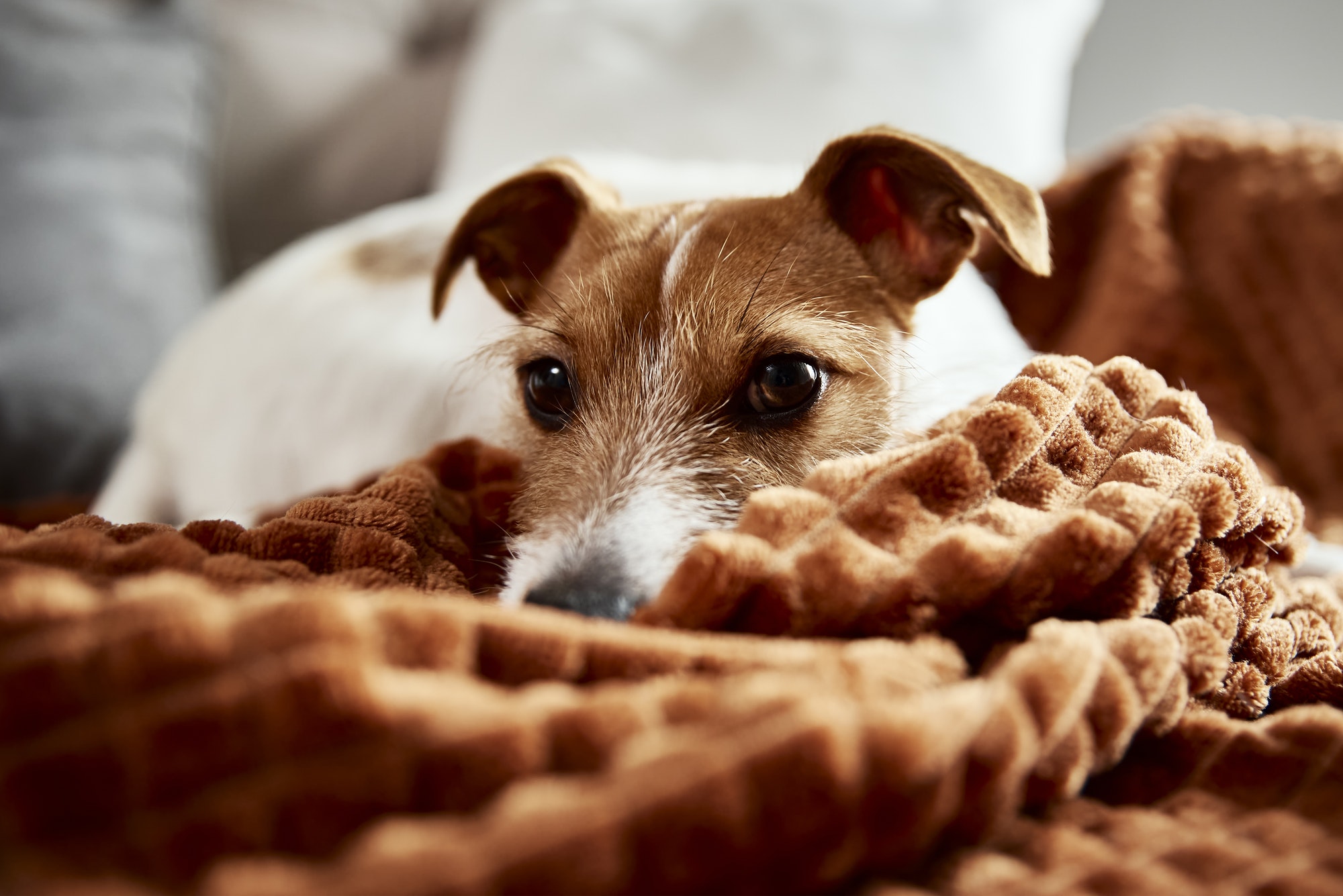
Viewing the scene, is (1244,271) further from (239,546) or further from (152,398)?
(152,398)

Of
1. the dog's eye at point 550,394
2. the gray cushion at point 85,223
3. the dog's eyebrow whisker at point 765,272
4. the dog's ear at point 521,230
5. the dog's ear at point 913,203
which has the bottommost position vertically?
the gray cushion at point 85,223

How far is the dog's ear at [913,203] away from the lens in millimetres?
1169

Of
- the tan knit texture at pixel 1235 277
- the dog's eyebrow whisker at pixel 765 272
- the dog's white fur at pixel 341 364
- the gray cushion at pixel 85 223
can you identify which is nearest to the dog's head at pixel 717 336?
the dog's eyebrow whisker at pixel 765 272

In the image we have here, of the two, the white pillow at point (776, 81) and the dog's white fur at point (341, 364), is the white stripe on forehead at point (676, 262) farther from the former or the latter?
the white pillow at point (776, 81)

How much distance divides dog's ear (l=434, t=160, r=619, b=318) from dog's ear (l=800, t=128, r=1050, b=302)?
43 centimetres

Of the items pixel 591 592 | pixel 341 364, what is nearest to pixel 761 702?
pixel 591 592

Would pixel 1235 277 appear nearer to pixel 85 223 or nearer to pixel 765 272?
pixel 765 272

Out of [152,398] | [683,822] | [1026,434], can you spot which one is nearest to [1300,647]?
[1026,434]

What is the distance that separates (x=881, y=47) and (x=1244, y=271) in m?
1.13

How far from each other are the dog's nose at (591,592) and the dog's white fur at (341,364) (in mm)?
646

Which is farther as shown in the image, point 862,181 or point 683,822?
point 862,181

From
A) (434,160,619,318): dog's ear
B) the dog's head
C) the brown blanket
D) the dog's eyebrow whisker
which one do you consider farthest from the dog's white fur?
the brown blanket

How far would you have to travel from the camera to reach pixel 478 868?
443 mm

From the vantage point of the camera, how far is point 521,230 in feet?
5.34
